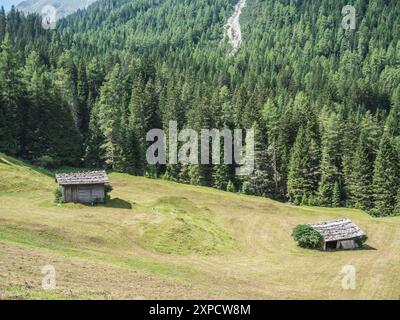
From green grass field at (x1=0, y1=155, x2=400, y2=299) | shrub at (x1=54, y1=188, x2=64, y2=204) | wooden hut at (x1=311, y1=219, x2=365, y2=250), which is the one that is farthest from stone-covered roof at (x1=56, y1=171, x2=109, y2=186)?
wooden hut at (x1=311, y1=219, x2=365, y2=250)

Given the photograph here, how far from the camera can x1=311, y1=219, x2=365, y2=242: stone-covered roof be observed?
58241 millimetres

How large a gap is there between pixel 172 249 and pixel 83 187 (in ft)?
66.7

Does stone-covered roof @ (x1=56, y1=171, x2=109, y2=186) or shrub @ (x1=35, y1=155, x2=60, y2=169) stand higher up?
stone-covered roof @ (x1=56, y1=171, x2=109, y2=186)

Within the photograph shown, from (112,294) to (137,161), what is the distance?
251 feet

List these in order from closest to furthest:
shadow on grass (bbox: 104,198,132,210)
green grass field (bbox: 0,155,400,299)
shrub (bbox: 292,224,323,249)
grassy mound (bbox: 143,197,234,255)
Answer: green grass field (bbox: 0,155,400,299), grassy mound (bbox: 143,197,234,255), shrub (bbox: 292,224,323,249), shadow on grass (bbox: 104,198,132,210)

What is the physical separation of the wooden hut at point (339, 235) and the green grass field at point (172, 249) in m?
1.85

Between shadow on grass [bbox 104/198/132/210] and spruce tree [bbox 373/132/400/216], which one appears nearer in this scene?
shadow on grass [bbox 104/198/132/210]

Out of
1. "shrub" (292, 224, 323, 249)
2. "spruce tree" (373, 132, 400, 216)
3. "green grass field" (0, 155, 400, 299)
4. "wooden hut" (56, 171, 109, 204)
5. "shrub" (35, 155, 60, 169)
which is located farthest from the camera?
"shrub" (35, 155, 60, 169)

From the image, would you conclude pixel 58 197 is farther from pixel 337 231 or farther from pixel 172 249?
pixel 337 231

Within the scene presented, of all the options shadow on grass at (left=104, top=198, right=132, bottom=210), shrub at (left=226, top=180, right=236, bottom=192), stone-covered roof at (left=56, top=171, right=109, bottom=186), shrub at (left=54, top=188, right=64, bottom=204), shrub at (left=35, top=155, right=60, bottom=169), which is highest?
stone-covered roof at (left=56, top=171, right=109, bottom=186)

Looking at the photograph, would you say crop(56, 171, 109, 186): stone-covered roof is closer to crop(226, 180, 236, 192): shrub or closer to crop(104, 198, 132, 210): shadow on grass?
crop(104, 198, 132, 210): shadow on grass

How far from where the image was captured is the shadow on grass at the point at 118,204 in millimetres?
67688

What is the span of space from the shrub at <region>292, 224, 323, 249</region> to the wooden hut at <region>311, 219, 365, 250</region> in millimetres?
742
